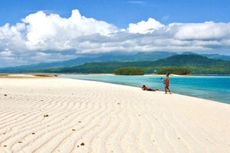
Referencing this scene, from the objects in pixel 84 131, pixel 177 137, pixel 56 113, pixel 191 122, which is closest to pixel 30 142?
pixel 84 131

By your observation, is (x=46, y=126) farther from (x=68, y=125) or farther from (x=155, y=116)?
(x=155, y=116)

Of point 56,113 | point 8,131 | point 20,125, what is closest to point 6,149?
point 8,131

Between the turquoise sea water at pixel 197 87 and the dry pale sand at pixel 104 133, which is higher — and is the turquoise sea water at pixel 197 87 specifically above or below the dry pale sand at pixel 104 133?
below

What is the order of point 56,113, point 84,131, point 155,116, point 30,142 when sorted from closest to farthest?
point 30,142 < point 84,131 < point 56,113 < point 155,116

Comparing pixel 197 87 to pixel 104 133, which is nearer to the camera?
pixel 104 133

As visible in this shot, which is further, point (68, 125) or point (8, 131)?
point (68, 125)

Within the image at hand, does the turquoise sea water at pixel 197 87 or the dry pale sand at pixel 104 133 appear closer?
the dry pale sand at pixel 104 133

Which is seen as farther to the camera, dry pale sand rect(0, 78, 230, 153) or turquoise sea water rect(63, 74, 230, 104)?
turquoise sea water rect(63, 74, 230, 104)

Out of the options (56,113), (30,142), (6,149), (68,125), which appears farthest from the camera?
(56,113)

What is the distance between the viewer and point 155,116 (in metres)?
15.4

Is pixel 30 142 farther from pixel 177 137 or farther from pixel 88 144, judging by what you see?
pixel 177 137

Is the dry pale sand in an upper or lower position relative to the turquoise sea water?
upper

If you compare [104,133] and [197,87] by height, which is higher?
[104,133]

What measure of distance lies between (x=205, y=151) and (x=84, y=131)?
344cm
